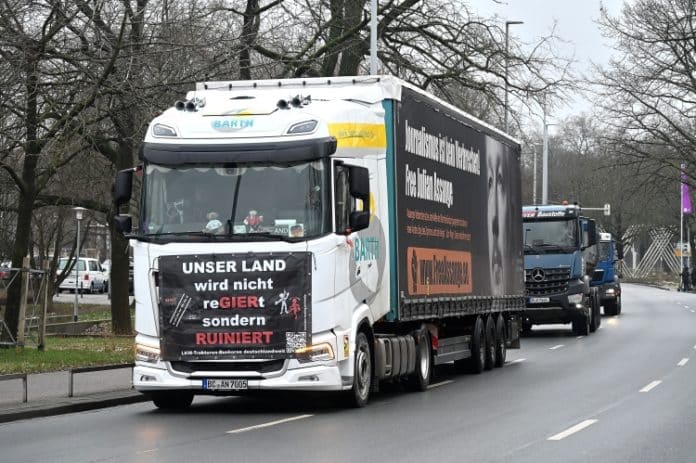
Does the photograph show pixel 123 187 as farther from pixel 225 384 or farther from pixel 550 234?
pixel 550 234

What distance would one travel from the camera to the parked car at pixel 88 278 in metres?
82.1

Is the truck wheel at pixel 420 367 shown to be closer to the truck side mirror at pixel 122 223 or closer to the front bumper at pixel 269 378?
the front bumper at pixel 269 378

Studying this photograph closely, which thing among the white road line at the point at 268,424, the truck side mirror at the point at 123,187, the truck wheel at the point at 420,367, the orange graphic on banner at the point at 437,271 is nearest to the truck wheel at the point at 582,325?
the orange graphic on banner at the point at 437,271

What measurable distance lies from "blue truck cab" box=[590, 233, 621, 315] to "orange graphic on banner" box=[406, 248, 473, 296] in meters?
25.9

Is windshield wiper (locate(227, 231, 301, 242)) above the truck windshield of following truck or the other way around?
the other way around

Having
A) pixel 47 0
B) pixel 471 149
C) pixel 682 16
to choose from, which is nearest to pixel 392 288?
pixel 471 149

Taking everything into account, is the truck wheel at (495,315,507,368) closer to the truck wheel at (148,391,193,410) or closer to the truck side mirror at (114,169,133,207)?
the truck wheel at (148,391,193,410)

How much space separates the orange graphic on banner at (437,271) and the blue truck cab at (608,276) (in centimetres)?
2589

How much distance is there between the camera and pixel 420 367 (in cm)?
1975

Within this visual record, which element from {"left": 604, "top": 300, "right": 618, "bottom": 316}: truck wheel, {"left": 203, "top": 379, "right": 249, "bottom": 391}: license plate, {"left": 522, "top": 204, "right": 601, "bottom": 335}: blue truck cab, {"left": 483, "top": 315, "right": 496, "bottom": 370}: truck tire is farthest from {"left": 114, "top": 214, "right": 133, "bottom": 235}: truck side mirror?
{"left": 604, "top": 300, "right": 618, "bottom": 316}: truck wheel

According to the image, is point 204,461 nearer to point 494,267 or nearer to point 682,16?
point 494,267

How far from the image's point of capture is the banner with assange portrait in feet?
52.2

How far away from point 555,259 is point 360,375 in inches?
781

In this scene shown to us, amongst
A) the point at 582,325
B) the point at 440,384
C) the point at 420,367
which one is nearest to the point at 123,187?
the point at 420,367
